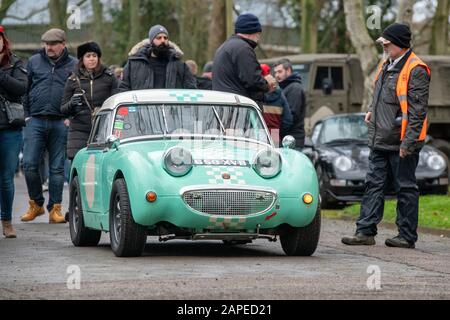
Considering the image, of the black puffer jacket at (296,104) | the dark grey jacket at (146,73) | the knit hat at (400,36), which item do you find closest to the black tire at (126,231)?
the dark grey jacket at (146,73)

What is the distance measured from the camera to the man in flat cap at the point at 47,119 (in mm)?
14617

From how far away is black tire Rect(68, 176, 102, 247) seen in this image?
11609 mm

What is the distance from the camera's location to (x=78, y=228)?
1170 centimetres

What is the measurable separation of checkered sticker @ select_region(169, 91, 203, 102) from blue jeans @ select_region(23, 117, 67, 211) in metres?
3.85

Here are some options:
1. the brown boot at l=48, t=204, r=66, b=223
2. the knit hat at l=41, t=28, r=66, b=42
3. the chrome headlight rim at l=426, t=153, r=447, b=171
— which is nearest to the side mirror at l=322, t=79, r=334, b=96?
the chrome headlight rim at l=426, t=153, r=447, b=171

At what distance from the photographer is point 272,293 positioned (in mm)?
7738

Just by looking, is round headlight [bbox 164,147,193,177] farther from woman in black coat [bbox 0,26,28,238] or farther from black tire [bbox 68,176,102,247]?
woman in black coat [bbox 0,26,28,238]

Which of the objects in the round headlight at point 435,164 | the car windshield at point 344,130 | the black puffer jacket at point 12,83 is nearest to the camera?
the black puffer jacket at point 12,83

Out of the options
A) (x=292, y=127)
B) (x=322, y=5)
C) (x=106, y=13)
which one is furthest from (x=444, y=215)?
(x=106, y=13)

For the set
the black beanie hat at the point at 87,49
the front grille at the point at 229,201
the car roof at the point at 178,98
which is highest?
the black beanie hat at the point at 87,49

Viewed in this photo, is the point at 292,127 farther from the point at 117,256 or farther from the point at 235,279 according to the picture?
the point at 235,279

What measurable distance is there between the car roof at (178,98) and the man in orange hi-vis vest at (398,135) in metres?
1.35

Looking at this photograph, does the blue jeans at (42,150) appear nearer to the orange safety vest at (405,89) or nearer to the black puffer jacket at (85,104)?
the black puffer jacket at (85,104)

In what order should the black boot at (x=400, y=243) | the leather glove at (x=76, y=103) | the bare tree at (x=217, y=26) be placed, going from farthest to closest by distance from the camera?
the bare tree at (x=217, y=26) → the leather glove at (x=76, y=103) → the black boot at (x=400, y=243)
